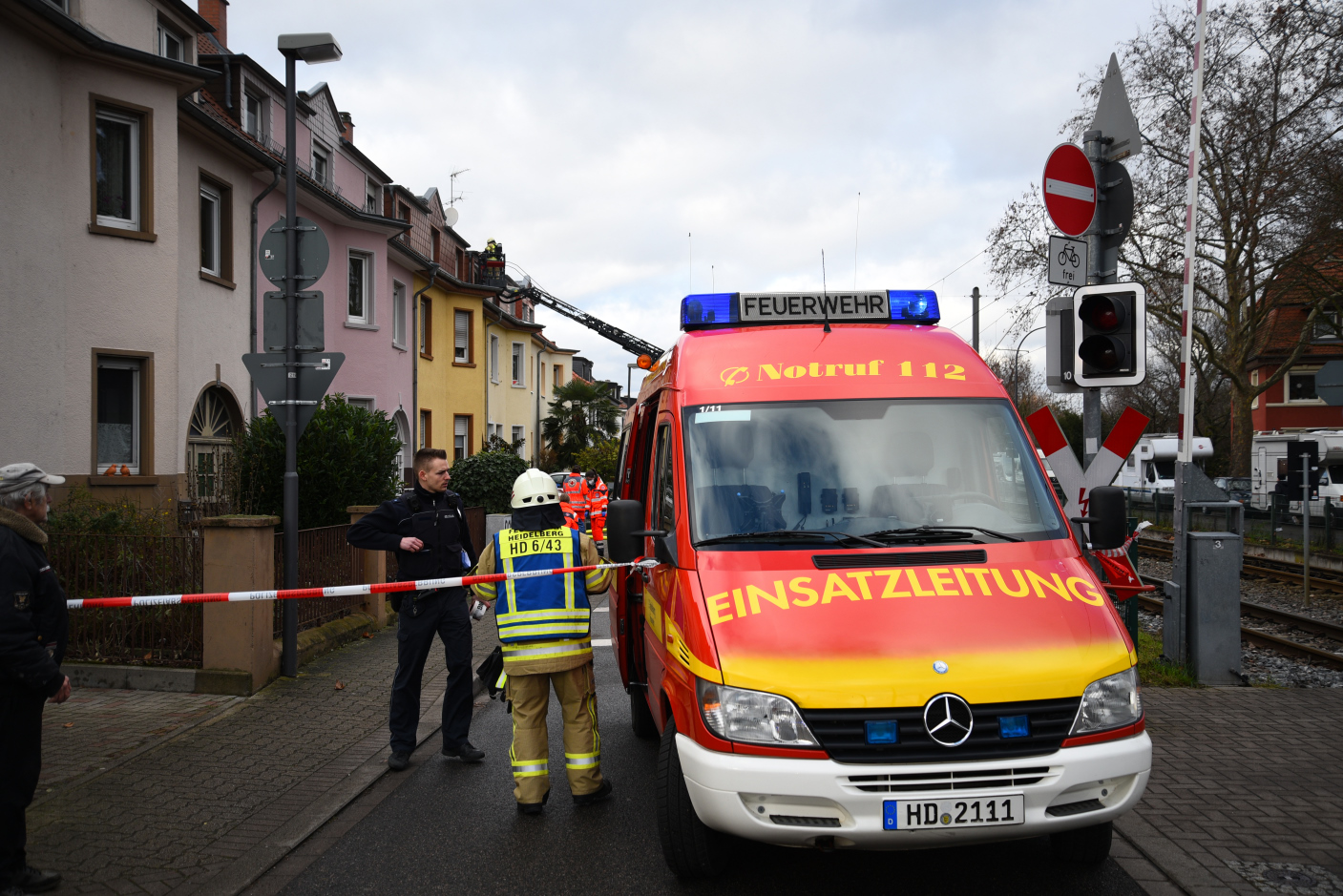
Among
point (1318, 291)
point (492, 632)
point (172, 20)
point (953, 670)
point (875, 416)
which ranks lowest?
point (492, 632)

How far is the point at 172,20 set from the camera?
1662 cm

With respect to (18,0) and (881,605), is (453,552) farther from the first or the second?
(18,0)

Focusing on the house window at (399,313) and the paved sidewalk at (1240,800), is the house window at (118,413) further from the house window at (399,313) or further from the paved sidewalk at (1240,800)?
the paved sidewalk at (1240,800)

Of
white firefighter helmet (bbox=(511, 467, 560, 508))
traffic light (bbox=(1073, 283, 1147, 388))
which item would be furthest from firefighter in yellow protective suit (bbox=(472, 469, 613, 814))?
traffic light (bbox=(1073, 283, 1147, 388))

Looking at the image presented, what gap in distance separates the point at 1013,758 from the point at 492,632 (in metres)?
8.94

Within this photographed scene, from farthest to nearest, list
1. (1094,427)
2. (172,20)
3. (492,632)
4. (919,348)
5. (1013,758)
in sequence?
(172,20), (492,632), (1094,427), (919,348), (1013,758)

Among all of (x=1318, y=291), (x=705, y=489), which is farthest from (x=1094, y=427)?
(x=1318, y=291)

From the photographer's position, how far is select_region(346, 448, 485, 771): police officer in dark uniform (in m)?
6.41

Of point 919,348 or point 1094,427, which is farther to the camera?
point 1094,427

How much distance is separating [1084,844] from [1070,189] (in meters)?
4.77

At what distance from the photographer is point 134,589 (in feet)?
27.0

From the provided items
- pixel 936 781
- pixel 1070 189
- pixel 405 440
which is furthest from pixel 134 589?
pixel 405 440

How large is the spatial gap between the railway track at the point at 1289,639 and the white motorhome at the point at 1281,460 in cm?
2186

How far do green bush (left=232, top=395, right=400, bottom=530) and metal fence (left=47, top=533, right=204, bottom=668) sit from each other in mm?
3453
